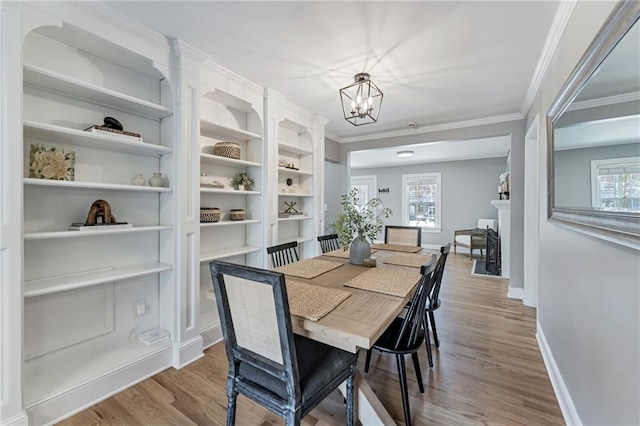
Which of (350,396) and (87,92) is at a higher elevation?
(87,92)

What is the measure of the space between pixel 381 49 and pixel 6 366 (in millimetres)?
3085

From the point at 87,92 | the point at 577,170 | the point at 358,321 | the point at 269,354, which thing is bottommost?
the point at 269,354

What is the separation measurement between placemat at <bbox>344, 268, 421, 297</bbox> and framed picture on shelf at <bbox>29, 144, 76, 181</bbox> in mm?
1989

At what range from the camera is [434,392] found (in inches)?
73.6

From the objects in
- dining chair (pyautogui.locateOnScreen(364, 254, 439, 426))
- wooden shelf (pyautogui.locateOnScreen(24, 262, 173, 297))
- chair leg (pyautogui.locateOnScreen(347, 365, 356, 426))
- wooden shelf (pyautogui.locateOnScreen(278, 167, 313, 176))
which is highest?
wooden shelf (pyautogui.locateOnScreen(278, 167, 313, 176))

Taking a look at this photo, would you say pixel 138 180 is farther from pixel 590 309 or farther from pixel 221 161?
pixel 590 309

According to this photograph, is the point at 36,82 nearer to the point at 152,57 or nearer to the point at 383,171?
the point at 152,57

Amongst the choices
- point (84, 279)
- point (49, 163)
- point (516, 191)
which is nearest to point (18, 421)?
point (84, 279)

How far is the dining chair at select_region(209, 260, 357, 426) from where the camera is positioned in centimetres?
110

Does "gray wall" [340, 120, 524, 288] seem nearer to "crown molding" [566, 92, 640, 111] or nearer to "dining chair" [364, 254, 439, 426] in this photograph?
"crown molding" [566, 92, 640, 111]

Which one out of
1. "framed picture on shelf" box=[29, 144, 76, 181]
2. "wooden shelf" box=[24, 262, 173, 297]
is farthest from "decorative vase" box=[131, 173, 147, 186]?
"wooden shelf" box=[24, 262, 173, 297]

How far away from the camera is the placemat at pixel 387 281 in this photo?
1636 mm

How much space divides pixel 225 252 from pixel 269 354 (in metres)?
1.78

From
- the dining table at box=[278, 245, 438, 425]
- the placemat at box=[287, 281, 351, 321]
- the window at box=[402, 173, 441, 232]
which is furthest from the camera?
the window at box=[402, 173, 441, 232]
